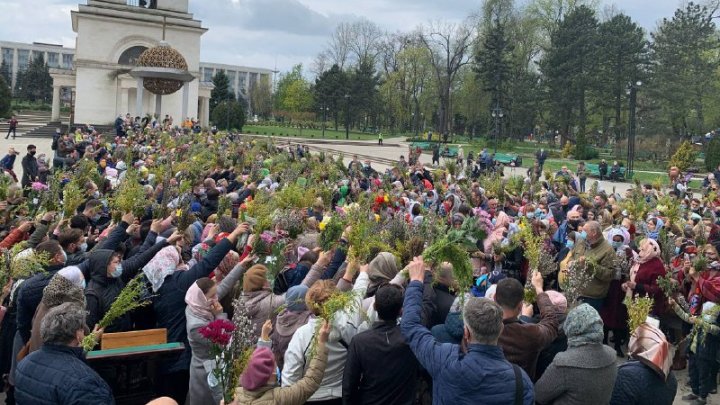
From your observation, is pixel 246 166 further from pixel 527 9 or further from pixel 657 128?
pixel 527 9

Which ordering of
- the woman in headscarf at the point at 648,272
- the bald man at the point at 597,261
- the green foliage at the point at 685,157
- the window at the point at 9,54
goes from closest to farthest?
the bald man at the point at 597,261 < the woman in headscarf at the point at 648,272 < the green foliage at the point at 685,157 < the window at the point at 9,54

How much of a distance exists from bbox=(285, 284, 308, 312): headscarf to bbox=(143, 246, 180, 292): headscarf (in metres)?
1.31

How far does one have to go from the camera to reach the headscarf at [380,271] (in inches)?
204

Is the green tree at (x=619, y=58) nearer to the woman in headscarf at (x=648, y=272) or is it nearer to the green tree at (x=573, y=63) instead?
the green tree at (x=573, y=63)

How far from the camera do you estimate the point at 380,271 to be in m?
5.22

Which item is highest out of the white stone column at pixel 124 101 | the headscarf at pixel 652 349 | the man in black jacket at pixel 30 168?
the white stone column at pixel 124 101

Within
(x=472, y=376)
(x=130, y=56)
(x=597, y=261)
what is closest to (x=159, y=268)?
(x=472, y=376)

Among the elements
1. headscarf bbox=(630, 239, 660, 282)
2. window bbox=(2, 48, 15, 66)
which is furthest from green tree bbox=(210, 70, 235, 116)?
window bbox=(2, 48, 15, 66)

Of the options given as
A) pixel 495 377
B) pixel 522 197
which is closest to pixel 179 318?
pixel 495 377

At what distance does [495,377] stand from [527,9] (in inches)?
2970

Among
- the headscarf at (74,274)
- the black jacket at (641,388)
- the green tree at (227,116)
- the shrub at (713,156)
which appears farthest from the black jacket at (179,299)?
the green tree at (227,116)

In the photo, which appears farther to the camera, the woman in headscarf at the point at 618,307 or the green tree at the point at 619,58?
the green tree at the point at 619,58

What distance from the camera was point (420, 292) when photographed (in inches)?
165

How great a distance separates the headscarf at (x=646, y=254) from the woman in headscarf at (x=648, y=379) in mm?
4131
